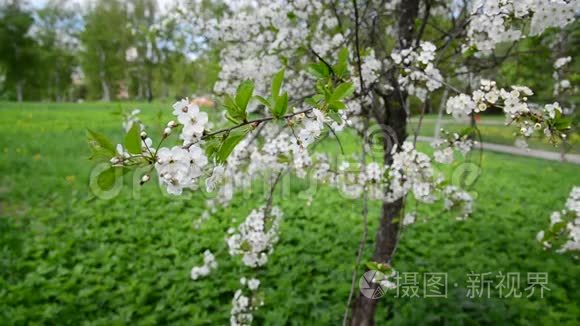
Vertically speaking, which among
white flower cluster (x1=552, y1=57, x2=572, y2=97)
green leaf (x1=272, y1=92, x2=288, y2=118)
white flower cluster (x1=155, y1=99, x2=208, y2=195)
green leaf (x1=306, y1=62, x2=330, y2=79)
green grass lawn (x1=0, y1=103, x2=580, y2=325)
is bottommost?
green grass lawn (x1=0, y1=103, x2=580, y2=325)

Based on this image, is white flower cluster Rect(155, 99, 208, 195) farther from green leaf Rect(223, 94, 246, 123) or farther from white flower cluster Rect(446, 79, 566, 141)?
white flower cluster Rect(446, 79, 566, 141)

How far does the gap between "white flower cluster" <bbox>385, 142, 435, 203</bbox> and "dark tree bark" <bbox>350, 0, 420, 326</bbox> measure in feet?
0.52

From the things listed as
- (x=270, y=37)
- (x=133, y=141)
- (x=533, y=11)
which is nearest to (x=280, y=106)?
(x=133, y=141)

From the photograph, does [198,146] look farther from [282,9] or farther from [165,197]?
[165,197]

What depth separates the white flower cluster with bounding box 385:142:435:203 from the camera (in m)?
1.87

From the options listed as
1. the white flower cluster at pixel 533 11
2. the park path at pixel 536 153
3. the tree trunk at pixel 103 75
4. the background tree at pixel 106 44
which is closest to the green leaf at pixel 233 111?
the white flower cluster at pixel 533 11

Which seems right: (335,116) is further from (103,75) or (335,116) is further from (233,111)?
(103,75)

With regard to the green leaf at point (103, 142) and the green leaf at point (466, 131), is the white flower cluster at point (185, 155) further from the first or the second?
the green leaf at point (466, 131)

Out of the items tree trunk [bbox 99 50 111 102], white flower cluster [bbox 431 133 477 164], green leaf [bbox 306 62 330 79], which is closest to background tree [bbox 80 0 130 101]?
tree trunk [bbox 99 50 111 102]

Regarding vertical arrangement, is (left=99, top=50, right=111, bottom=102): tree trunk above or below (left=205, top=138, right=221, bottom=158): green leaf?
above

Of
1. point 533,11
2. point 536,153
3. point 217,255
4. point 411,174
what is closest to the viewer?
point 533,11

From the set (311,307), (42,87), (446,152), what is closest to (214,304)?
(311,307)

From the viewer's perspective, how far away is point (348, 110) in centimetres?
140

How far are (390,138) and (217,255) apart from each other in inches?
59.5
